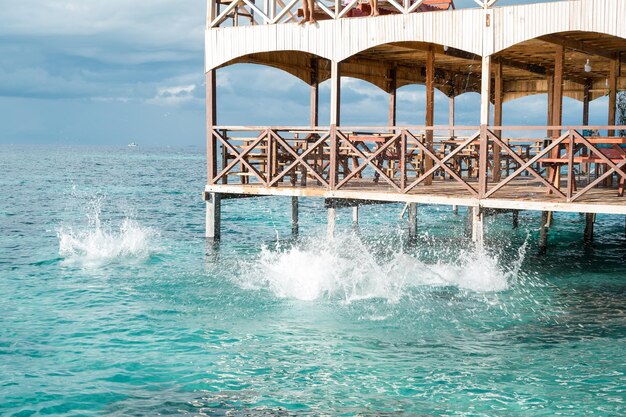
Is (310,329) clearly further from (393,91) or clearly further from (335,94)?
(393,91)

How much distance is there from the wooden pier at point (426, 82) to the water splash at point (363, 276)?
112cm

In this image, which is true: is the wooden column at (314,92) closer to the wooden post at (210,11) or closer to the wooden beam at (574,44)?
the wooden post at (210,11)

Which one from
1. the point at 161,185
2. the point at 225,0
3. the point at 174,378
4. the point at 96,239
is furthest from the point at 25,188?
the point at 174,378

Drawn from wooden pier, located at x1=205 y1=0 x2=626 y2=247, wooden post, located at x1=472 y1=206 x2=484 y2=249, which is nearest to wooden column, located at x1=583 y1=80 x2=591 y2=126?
wooden pier, located at x1=205 y1=0 x2=626 y2=247

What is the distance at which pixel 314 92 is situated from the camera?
63.7ft

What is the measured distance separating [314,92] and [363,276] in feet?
21.5

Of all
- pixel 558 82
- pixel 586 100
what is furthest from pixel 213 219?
pixel 586 100

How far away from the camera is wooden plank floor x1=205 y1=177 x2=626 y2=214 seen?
12.4m

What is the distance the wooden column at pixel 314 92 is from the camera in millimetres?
19234

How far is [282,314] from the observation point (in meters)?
12.1

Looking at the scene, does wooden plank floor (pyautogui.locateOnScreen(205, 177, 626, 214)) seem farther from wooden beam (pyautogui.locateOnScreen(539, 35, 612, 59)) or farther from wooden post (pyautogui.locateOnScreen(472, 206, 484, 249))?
wooden beam (pyautogui.locateOnScreen(539, 35, 612, 59))

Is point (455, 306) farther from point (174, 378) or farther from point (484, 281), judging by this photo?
point (174, 378)

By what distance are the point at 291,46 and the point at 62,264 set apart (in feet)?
23.6

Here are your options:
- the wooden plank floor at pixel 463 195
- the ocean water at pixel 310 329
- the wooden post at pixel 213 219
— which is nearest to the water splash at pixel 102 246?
the ocean water at pixel 310 329
